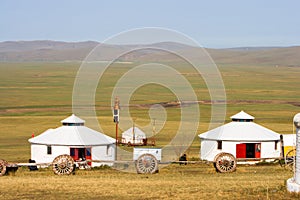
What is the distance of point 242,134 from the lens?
1748 inches

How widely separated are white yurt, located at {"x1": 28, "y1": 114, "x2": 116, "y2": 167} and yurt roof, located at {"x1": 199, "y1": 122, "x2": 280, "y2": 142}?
22.3 feet

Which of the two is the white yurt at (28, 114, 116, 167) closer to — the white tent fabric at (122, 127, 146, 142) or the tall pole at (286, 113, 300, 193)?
the white tent fabric at (122, 127, 146, 142)

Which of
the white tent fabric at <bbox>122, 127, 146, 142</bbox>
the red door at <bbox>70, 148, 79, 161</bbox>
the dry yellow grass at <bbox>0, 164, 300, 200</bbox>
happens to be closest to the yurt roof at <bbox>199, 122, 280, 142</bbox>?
the red door at <bbox>70, 148, 79, 161</bbox>

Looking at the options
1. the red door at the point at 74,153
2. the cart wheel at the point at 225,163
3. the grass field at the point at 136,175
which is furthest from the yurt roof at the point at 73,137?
the cart wheel at the point at 225,163

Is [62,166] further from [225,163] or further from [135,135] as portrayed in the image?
[135,135]

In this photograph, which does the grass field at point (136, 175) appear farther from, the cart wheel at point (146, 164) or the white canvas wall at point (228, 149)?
the white canvas wall at point (228, 149)

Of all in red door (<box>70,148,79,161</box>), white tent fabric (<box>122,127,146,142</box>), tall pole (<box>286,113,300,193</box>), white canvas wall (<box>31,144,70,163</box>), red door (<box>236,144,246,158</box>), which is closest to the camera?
tall pole (<box>286,113,300,193</box>)

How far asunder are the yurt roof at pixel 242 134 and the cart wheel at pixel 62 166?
1524 cm

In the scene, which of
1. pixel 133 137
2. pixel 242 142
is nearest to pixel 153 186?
pixel 242 142

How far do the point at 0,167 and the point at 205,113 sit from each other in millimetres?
64979

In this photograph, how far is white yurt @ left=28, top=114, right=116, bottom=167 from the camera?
136 ft

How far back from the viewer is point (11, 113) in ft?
301

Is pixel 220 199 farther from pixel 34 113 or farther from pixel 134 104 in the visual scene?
pixel 134 104

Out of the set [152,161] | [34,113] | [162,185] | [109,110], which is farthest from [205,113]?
[162,185]
